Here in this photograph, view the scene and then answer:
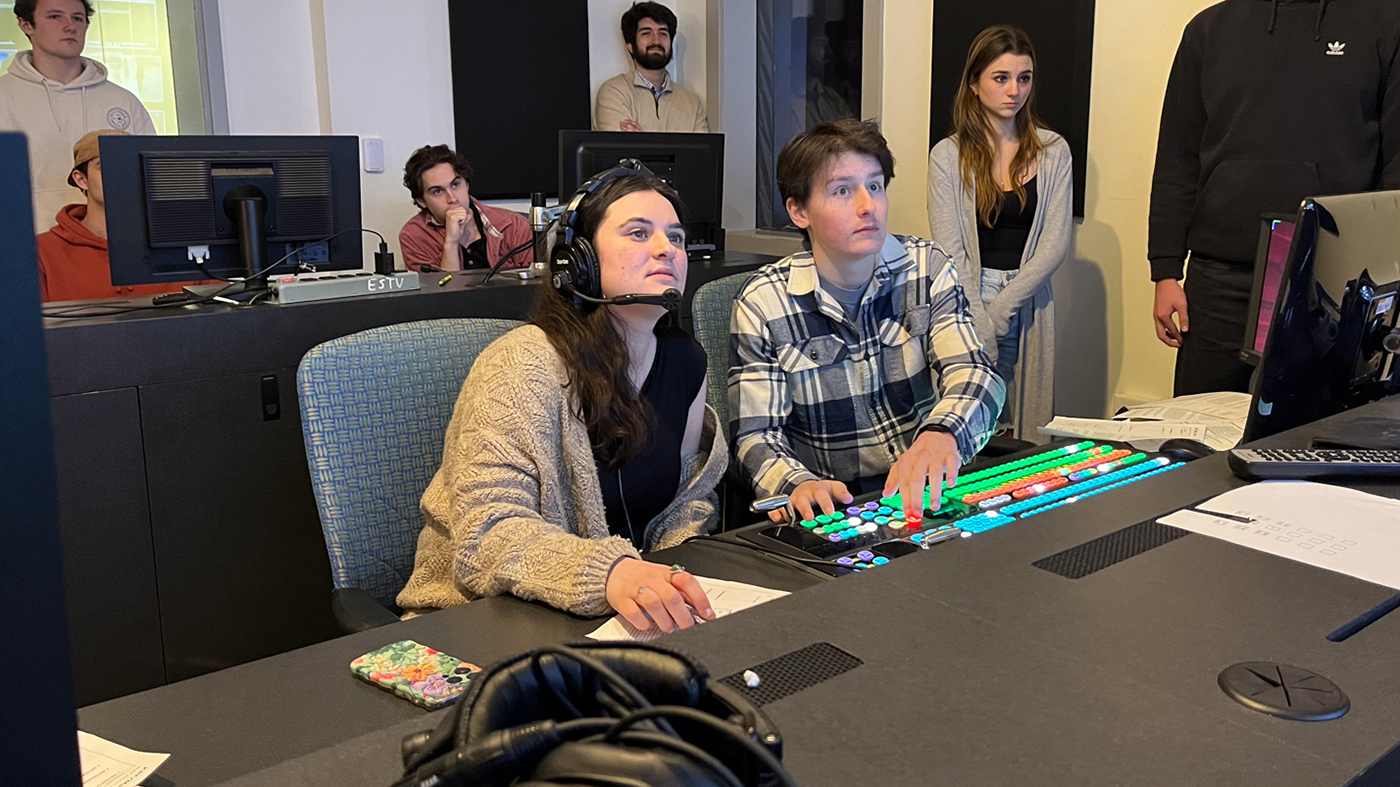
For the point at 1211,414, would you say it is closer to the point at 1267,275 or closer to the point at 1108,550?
the point at 1267,275

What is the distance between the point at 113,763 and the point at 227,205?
189 centimetres

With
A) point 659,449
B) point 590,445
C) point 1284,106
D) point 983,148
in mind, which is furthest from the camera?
point 983,148

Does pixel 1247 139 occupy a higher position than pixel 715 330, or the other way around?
pixel 1247 139

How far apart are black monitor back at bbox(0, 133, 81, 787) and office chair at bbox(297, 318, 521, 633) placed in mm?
1075

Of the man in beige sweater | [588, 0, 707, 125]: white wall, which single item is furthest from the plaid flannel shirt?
[588, 0, 707, 125]: white wall

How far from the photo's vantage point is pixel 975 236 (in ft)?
11.0

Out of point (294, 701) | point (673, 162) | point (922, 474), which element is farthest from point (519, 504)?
point (673, 162)

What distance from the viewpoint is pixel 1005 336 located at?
3.39 meters

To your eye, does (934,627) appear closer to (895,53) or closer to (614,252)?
(614,252)

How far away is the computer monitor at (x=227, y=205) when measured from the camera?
2369mm

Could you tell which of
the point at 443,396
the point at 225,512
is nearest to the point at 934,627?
the point at 443,396

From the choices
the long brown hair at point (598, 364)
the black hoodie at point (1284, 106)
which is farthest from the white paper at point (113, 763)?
the black hoodie at point (1284, 106)

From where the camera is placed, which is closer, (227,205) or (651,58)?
(227,205)

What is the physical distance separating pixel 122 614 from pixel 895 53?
3379 millimetres
